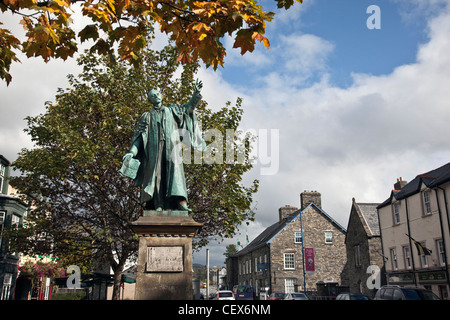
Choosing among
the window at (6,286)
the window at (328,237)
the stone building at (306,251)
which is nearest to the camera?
the window at (6,286)

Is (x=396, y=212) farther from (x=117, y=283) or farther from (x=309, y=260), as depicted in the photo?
(x=117, y=283)

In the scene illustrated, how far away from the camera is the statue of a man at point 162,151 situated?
615 centimetres

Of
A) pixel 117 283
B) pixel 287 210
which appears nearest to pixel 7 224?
pixel 117 283

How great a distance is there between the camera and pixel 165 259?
223 inches

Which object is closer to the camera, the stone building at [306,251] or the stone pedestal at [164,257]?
the stone pedestal at [164,257]

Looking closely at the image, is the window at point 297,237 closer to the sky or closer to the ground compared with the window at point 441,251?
closer to the sky

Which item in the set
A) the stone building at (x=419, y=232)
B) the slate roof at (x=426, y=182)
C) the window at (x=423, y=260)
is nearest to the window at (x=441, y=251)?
the stone building at (x=419, y=232)

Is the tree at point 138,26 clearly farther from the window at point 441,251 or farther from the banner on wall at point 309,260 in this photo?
the banner on wall at point 309,260

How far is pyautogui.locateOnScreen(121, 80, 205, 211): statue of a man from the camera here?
6152 millimetres

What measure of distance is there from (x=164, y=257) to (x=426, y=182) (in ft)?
81.9

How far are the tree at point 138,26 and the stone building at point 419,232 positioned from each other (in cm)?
2314

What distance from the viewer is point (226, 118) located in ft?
55.4
